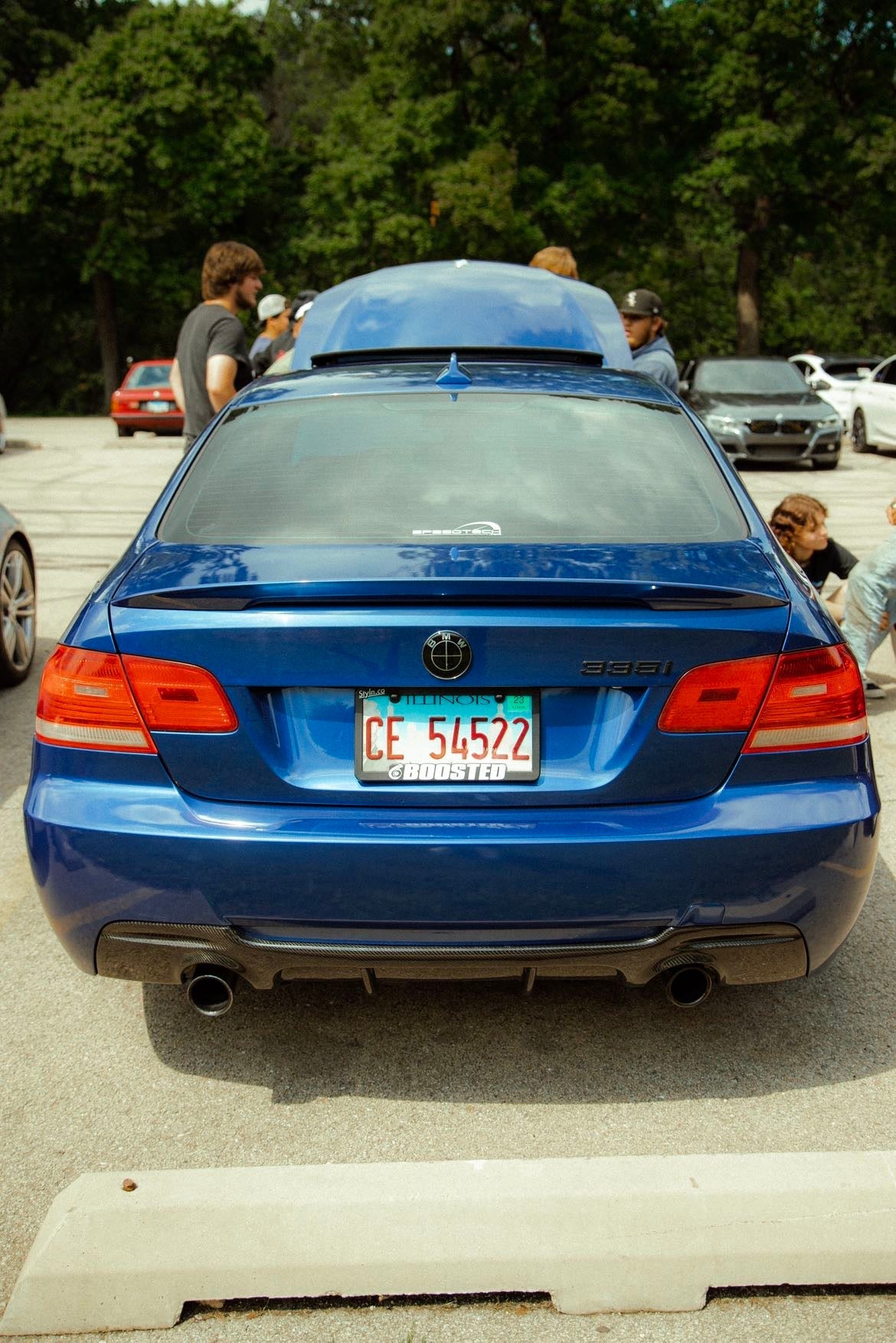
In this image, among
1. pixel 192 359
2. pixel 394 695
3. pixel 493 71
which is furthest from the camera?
pixel 493 71

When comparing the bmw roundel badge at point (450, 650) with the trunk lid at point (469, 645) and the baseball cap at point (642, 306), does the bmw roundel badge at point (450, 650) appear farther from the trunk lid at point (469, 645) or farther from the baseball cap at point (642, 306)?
the baseball cap at point (642, 306)

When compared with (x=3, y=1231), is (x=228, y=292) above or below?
above

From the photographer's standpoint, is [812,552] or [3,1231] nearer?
[3,1231]

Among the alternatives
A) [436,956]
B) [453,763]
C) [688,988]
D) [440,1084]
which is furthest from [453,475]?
[440,1084]

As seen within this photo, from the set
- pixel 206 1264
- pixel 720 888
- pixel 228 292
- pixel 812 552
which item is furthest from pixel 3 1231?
pixel 228 292

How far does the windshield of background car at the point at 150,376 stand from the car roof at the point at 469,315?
65.6 feet

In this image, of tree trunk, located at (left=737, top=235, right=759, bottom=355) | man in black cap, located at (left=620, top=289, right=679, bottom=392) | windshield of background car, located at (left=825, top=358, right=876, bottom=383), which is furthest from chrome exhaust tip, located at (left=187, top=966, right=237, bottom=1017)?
tree trunk, located at (left=737, top=235, right=759, bottom=355)

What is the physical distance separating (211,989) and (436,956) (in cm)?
58

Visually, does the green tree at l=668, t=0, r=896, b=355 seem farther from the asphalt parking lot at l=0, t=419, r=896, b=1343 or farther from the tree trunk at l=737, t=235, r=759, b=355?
the asphalt parking lot at l=0, t=419, r=896, b=1343

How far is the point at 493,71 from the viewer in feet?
118

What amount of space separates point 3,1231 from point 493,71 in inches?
1475

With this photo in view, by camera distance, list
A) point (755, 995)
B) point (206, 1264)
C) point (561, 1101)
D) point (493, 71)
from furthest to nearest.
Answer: point (493, 71)
point (755, 995)
point (561, 1101)
point (206, 1264)

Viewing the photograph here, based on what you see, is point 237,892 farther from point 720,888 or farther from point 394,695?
point 720,888

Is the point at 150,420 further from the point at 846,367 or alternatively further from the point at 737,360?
the point at 846,367
